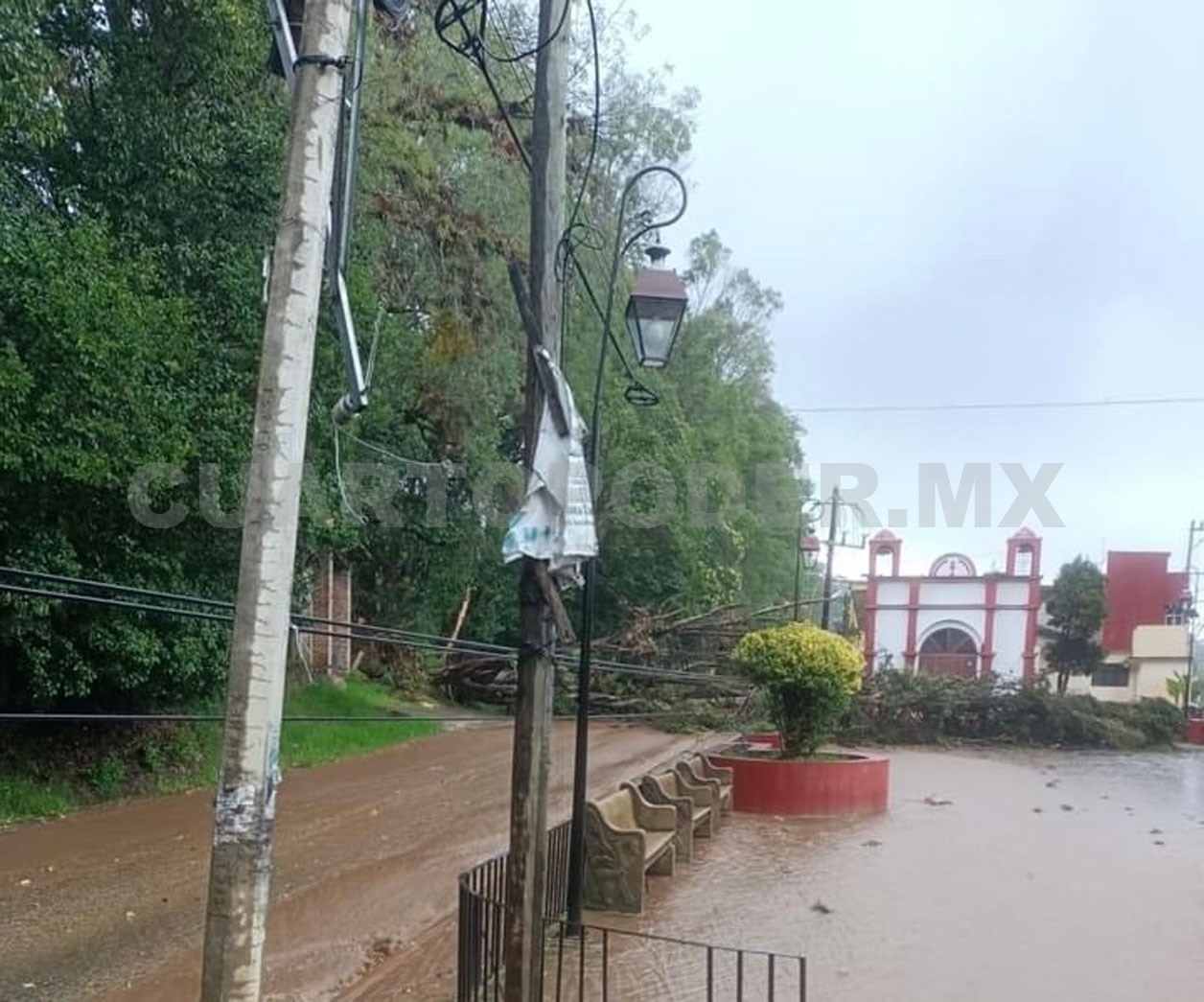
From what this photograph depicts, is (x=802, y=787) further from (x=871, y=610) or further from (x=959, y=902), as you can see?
(x=871, y=610)

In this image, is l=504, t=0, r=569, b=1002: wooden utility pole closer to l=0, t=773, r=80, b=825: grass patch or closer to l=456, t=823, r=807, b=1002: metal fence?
l=456, t=823, r=807, b=1002: metal fence

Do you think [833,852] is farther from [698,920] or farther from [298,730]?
[298,730]

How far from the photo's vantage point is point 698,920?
6.79 m

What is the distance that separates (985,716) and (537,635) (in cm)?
1831

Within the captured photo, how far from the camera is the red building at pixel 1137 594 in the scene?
35500 mm

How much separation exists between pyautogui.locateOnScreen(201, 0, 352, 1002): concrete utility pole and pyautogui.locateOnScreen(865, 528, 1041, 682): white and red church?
27134 mm

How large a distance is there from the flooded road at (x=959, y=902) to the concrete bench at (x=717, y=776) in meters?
0.26

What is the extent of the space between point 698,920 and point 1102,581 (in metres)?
30.4

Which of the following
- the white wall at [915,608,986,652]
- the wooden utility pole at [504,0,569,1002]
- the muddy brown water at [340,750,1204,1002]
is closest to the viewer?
the wooden utility pole at [504,0,569,1002]

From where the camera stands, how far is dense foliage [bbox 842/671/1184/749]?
19.7 meters

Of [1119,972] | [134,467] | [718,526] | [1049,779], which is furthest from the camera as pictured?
[718,526]

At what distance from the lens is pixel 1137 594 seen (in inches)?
1422

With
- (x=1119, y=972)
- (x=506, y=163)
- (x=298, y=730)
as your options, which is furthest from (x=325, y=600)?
(x=1119, y=972)

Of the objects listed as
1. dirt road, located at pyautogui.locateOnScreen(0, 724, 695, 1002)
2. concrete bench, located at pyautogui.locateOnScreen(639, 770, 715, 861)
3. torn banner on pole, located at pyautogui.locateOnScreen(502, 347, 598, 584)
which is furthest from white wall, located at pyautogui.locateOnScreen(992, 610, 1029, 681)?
torn banner on pole, located at pyautogui.locateOnScreen(502, 347, 598, 584)
